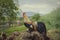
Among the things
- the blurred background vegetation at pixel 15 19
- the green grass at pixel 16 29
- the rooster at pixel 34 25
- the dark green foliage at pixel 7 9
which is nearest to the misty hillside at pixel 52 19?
the blurred background vegetation at pixel 15 19

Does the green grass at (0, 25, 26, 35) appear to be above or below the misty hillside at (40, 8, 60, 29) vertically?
below

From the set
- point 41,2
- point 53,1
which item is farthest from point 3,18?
point 53,1

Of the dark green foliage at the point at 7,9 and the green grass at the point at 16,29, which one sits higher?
the dark green foliage at the point at 7,9

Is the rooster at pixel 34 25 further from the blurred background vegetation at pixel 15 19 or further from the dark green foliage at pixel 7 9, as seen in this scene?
the dark green foliage at pixel 7 9

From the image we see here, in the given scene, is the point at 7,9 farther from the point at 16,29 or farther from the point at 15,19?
the point at 16,29

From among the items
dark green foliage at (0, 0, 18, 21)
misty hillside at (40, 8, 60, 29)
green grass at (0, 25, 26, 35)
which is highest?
dark green foliage at (0, 0, 18, 21)

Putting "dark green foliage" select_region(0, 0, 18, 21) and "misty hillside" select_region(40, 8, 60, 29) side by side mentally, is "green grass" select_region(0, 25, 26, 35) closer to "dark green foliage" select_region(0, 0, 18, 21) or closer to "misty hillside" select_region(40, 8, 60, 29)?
"dark green foliage" select_region(0, 0, 18, 21)

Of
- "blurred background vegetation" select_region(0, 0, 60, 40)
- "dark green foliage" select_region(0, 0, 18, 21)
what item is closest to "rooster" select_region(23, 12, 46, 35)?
"blurred background vegetation" select_region(0, 0, 60, 40)

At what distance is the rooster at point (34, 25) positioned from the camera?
189 inches

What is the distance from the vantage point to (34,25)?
482 cm

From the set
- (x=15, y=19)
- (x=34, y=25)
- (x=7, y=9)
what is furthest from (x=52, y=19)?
(x=7, y=9)

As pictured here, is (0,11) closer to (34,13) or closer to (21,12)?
(21,12)

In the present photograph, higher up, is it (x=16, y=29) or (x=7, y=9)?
(x=7, y=9)

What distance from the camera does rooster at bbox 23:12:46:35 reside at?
15.8 ft
